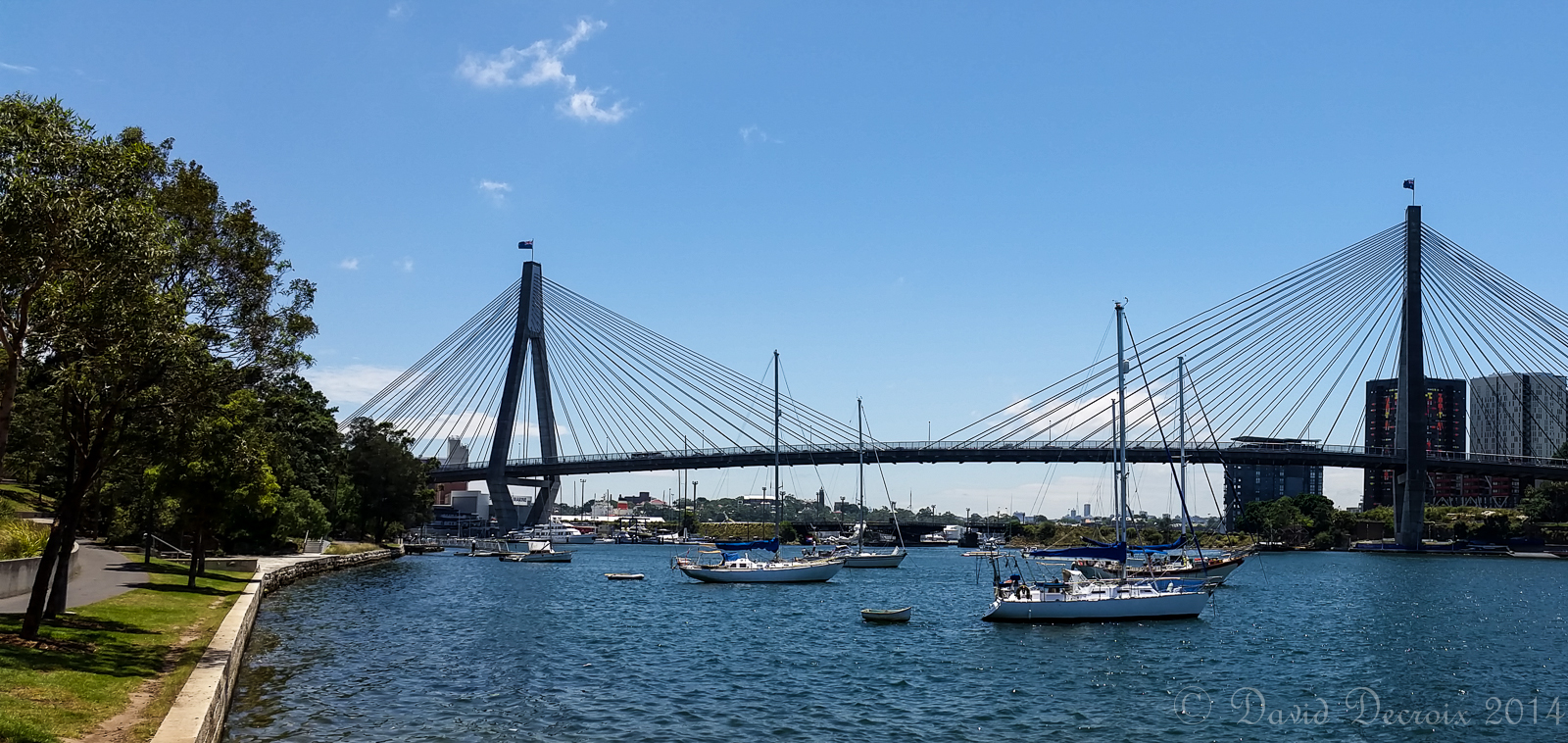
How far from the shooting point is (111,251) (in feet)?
57.4

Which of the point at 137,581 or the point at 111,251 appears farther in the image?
the point at 137,581

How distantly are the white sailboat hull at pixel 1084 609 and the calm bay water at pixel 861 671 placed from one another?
704 millimetres

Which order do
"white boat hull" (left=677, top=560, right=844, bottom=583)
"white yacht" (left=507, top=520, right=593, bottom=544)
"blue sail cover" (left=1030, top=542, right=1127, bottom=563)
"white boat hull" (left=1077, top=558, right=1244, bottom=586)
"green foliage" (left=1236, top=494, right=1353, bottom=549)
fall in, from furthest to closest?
A: "green foliage" (left=1236, top=494, right=1353, bottom=549), "white yacht" (left=507, top=520, right=593, bottom=544), "white boat hull" (left=677, top=560, right=844, bottom=583), "white boat hull" (left=1077, top=558, right=1244, bottom=586), "blue sail cover" (left=1030, top=542, right=1127, bottom=563)

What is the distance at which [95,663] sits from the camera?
20.2m

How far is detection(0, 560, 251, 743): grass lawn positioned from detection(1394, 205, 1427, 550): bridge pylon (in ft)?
357

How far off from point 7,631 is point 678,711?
13.3m

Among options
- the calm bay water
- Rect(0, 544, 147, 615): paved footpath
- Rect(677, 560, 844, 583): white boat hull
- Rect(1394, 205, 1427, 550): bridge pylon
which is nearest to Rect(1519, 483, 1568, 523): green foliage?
Rect(1394, 205, 1427, 550): bridge pylon

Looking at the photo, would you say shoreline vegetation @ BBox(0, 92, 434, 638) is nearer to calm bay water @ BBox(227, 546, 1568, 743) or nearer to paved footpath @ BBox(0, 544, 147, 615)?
paved footpath @ BBox(0, 544, 147, 615)

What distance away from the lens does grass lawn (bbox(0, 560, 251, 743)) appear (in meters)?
15.6

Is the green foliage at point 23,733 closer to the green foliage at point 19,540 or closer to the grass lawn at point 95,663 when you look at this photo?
the grass lawn at point 95,663

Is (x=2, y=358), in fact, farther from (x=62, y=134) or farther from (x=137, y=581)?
(x=137, y=581)

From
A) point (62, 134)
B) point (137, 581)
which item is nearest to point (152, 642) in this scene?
point (62, 134)

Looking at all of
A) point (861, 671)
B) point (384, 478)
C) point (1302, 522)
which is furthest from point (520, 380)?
point (1302, 522)

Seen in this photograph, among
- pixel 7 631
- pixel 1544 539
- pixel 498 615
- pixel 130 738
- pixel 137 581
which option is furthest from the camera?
pixel 1544 539
